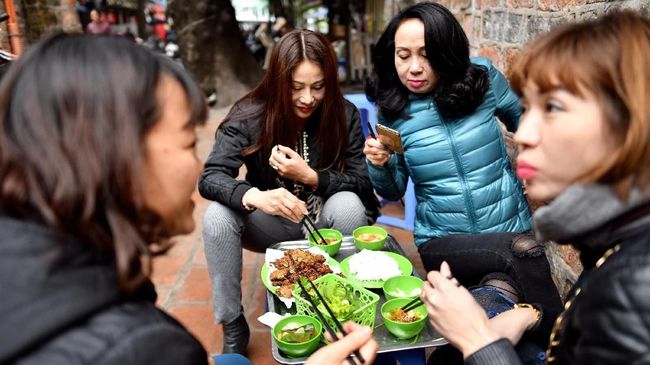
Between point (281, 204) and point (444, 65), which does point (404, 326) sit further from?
point (444, 65)

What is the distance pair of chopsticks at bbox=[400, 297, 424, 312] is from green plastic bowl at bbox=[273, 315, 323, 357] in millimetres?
309

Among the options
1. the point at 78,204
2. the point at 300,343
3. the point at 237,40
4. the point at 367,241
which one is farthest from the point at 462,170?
the point at 237,40

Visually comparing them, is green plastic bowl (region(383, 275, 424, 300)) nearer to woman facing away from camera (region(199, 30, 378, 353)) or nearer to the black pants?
the black pants

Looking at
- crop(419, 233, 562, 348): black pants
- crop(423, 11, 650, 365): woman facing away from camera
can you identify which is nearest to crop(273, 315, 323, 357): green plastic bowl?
crop(423, 11, 650, 365): woman facing away from camera

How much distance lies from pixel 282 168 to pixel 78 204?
5.16 ft

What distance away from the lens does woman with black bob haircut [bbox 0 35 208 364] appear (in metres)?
0.76

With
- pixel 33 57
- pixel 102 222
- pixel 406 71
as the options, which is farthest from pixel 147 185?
pixel 406 71

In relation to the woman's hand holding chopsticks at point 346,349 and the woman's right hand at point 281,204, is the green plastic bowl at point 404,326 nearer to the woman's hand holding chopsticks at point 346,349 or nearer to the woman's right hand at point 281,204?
the woman's hand holding chopsticks at point 346,349

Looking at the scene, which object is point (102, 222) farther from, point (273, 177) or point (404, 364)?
point (273, 177)

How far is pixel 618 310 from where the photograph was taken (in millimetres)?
873

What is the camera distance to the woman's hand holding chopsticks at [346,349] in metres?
1.25

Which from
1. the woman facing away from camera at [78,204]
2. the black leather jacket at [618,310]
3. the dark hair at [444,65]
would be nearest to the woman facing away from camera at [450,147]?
the dark hair at [444,65]

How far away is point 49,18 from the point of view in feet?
31.9

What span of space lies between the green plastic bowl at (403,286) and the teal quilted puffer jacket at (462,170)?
55 centimetres
